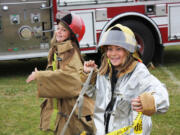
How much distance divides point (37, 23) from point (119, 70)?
461 cm

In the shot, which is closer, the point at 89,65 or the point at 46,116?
the point at 89,65

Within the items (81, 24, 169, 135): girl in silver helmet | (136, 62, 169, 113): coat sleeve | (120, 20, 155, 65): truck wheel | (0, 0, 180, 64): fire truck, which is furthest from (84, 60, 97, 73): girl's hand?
(120, 20, 155, 65): truck wheel

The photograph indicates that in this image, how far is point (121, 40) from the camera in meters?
2.11

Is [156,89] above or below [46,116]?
above

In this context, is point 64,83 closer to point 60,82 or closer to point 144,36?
point 60,82

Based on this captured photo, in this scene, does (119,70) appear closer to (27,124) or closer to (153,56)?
(27,124)

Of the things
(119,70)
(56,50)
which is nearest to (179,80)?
(56,50)

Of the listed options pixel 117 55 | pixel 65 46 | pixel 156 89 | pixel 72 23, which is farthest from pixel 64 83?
pixel 156 89

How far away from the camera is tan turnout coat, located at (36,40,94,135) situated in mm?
2656

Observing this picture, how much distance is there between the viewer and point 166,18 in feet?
23.0

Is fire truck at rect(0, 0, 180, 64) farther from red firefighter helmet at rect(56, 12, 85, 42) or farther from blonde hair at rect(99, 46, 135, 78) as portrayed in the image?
blonde hair at rect(99, 46, 135, 78)

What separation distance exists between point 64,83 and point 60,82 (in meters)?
0.03

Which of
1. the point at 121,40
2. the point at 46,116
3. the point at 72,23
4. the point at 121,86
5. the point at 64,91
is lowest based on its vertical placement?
the point at 46,116

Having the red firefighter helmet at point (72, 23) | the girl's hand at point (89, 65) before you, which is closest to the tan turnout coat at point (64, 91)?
the red firefighter helmet at point (72, 23)
